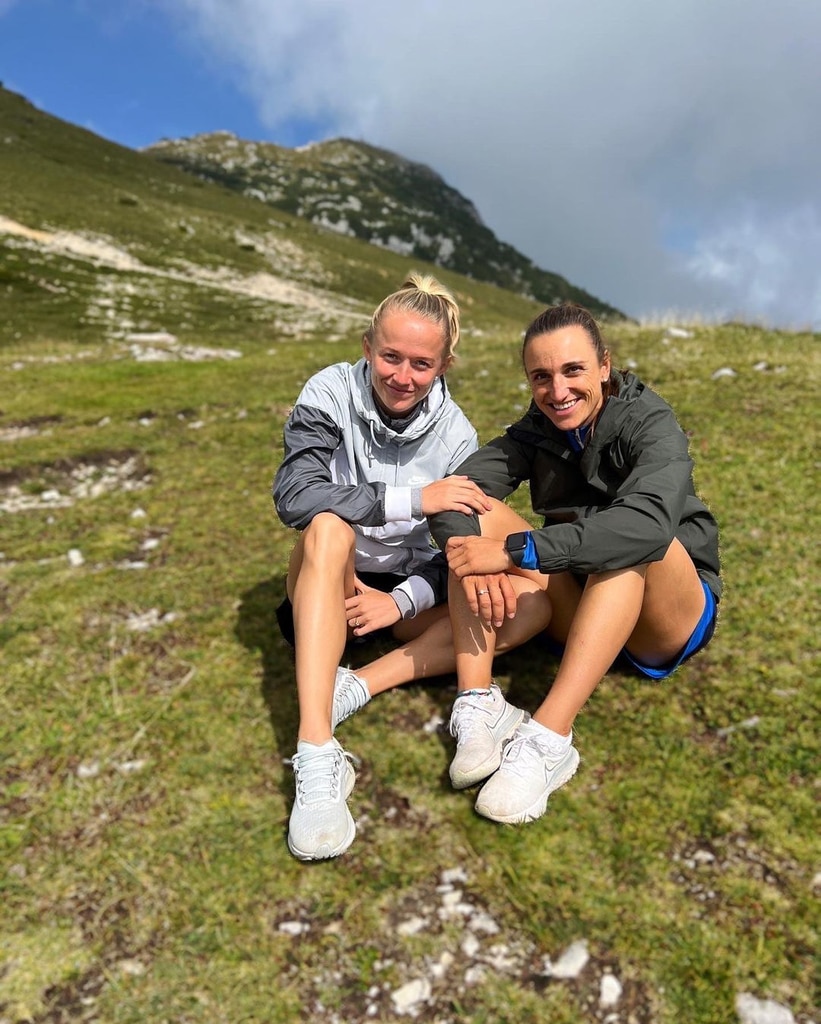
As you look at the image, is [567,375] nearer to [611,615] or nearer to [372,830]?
[611,615]

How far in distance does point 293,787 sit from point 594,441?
3.19 metres

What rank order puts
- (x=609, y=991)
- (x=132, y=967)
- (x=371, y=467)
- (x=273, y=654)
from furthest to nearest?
1. (x=273, y=654)
2. (x=371, y=467)
3. (x=132, y=967)
4. (x=609, y=991)

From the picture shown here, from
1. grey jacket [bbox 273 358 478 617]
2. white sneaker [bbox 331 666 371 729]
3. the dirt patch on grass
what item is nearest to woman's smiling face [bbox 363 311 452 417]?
grey jacket [bbox 273 358 478 617]

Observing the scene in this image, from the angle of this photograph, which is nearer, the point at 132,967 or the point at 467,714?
the point at 132,967

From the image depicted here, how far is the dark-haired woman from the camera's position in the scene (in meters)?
3.96

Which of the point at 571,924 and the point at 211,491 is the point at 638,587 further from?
the point at 211,491

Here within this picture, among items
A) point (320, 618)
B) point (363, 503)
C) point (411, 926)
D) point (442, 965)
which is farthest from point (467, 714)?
point (363, 503)

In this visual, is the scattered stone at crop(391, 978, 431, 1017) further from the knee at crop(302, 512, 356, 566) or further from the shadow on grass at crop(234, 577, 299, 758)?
the knee at crop(302, 512, 356, 566)

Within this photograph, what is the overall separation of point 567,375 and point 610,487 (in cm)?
87

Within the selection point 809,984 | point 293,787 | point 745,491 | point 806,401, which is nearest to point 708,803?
point 809,984

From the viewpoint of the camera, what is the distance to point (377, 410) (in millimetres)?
5016

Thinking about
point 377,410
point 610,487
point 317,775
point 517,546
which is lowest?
point 317,775

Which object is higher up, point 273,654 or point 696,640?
point 696,640

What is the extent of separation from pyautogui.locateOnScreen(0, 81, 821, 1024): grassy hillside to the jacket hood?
2.10 meters
